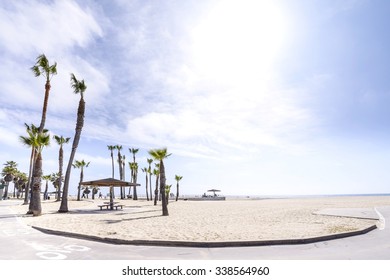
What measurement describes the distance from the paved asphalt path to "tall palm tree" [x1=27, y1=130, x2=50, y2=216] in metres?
11.2

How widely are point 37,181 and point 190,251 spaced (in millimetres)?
16844

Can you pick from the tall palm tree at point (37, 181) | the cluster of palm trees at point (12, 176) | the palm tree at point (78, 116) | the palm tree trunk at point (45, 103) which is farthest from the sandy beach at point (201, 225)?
the cluster of palm trees at point (12, 176)

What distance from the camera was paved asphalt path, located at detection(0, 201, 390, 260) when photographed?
24.6 feet

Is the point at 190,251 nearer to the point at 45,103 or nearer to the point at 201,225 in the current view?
the point at 201,225

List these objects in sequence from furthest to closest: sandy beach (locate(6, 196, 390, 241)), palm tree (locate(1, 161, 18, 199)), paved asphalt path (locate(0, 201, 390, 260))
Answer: palm tree (locate(1, 161, 18, 199)) < sandy beach (locate(6, 196, 390, 241)) < paved asphalt path (locate(0, 201, 390, 260))

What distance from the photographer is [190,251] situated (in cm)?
822

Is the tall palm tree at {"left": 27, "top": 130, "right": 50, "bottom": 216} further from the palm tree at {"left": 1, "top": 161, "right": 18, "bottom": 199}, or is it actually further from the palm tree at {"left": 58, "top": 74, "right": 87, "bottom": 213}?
the palm tree at {"left": 1, "top": 161, "right": 18, "bottom": 199}

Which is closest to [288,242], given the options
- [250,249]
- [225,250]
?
[250,249]

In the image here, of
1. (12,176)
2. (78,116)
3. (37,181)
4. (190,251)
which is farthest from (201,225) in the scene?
(12,176)

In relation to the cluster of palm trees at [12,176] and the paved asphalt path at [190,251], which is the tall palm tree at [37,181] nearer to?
the paved asphalt path at [190,251]

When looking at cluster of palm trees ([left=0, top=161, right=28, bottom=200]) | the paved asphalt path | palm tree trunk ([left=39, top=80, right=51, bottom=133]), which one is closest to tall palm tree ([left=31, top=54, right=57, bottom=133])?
palm tree trunk ([left=39, top=80, right=51, bottom=133])
